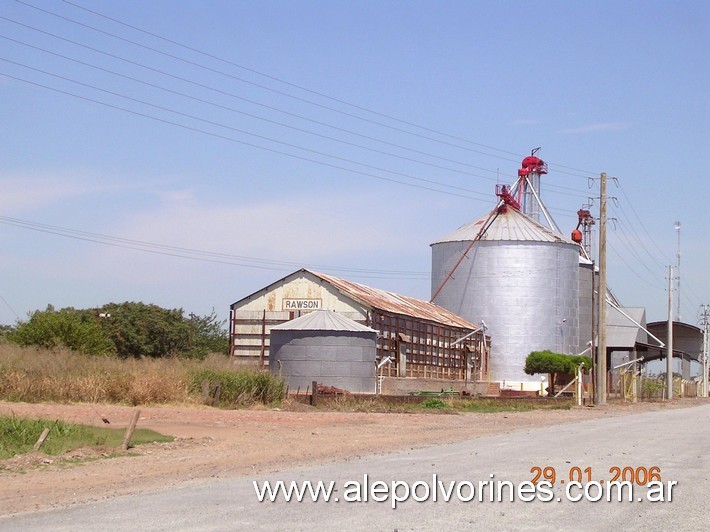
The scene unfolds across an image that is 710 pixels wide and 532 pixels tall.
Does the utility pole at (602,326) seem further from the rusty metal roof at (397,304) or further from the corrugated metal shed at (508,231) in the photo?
the corrugated metal shed at (508,231)

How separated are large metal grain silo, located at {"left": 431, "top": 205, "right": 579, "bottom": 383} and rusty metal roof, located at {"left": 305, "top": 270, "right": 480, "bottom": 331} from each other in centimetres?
199

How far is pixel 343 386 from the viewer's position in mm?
42094

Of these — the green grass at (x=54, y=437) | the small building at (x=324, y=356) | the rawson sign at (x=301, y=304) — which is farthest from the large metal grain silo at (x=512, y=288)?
the green grass at (x=54, y=437)

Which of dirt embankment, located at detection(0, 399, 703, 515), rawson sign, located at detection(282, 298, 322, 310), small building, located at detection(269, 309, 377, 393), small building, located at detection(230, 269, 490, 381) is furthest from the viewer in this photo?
rawson sign, located at detection(282, 298, 322, 310)

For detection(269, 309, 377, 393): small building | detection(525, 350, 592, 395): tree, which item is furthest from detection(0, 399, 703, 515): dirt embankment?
detection(525, 350, 592, 395): tree

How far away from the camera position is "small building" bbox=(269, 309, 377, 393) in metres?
42.2

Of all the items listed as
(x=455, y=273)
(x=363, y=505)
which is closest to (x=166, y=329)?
(x=455, y=273)

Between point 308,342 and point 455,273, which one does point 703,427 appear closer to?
point 308,342

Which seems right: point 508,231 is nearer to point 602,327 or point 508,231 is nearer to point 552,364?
point 552,364

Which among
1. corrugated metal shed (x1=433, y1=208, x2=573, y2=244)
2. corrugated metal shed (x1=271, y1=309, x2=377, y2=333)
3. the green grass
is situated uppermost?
corrugated metal shed (x1=433, y1=208, x2=573, y2=244)

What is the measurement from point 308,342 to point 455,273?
930 inches

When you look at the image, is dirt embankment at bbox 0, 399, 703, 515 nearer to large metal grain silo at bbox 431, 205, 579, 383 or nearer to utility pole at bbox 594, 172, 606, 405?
utility pole at bbox 594, 172, 606, 405

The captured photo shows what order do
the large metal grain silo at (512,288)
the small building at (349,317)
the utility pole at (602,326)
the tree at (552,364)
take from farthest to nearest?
the large metal grain silo at (512,288) < the tree at (552,364) < the small building at (349,317) < the utility pole at (602,326)

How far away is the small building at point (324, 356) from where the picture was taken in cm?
4216
